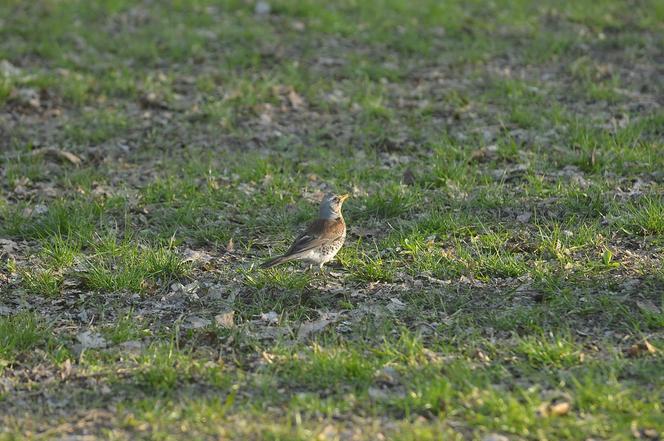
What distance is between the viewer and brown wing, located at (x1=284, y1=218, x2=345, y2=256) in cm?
680

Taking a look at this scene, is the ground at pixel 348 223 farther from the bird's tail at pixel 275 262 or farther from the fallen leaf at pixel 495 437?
the bird's tail at pixel 275 262

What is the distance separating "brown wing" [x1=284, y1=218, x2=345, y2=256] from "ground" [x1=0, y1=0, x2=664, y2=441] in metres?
0.23

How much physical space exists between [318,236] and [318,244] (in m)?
0.08

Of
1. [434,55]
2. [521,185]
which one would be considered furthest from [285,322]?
[434,55]

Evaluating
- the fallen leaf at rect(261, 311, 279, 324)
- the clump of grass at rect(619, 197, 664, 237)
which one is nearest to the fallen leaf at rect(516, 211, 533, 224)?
the clump of grass at rect(619, 197, 664, 237)

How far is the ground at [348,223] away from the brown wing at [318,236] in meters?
0.23

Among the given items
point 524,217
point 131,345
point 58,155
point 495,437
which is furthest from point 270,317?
point 58,155

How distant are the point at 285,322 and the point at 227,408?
1180mm

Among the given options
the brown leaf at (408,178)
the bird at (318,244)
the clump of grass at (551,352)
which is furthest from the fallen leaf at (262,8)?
the clump of grass at (551,352)

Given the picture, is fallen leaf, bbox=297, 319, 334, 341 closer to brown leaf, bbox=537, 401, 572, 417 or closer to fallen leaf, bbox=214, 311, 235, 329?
fallen leaf, bbox=214, 311, 235, 329

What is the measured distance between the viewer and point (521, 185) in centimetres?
845

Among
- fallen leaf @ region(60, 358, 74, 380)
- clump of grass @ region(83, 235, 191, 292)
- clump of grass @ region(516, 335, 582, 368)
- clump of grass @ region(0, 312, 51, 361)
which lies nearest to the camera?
clump of grass @ region(516, 335, 582, 368)

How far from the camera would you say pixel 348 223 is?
318 inches

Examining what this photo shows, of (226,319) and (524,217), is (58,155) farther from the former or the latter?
(524,217)
